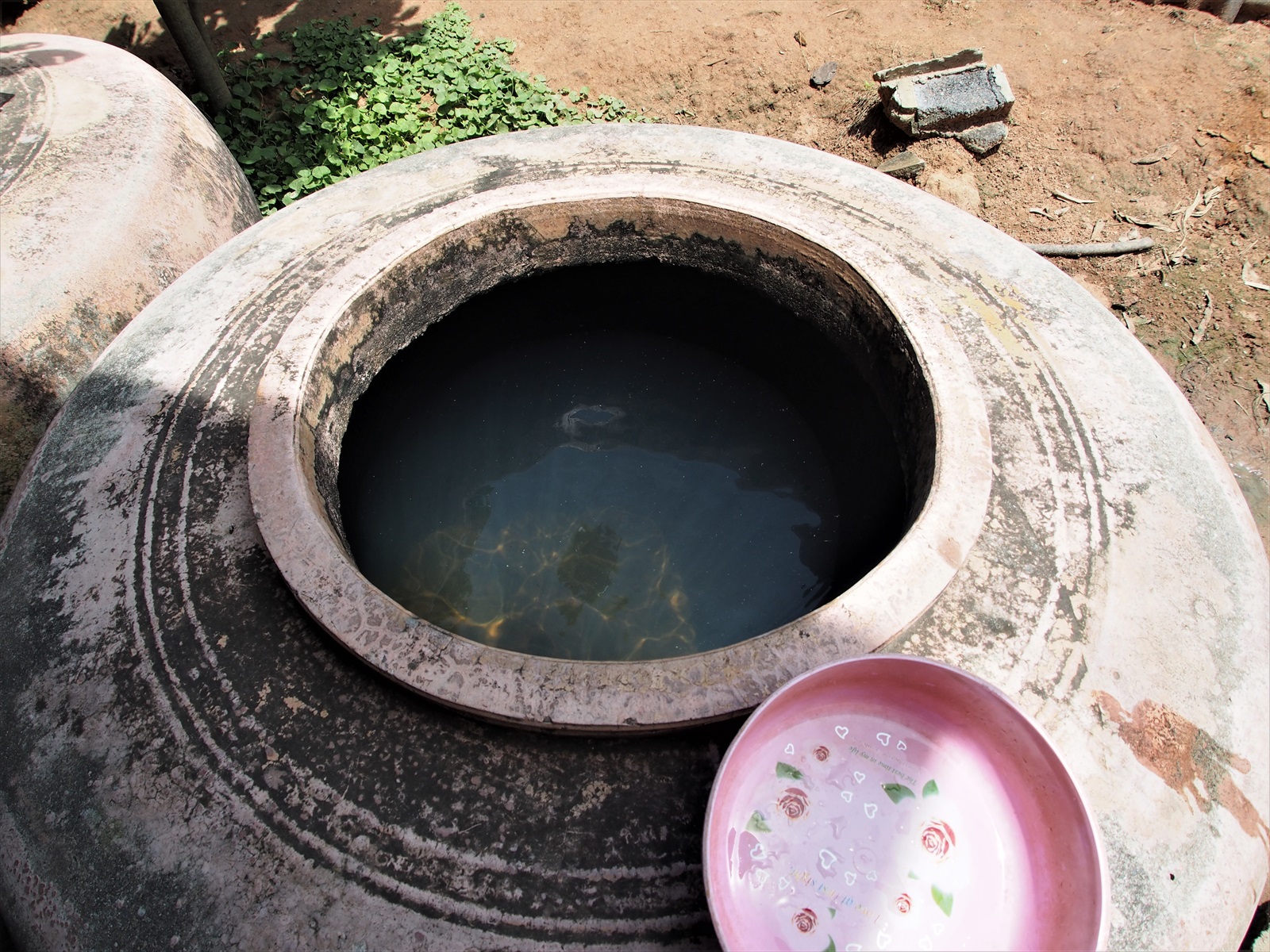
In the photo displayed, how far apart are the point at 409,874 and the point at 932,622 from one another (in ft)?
4.03

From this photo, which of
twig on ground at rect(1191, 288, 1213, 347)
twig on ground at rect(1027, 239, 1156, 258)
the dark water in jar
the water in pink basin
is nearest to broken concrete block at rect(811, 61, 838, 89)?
twig on ground at rect(1027, 239, 1156, 258)

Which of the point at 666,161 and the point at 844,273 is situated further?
the point at 666,161

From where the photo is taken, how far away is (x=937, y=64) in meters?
4.79

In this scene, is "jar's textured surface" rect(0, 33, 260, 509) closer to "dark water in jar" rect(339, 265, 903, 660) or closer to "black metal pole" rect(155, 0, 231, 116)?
"dark water in jar" rect(339, 265, 903, 660)

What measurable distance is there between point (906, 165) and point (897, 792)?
4.13m

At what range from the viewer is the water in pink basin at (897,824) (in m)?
1.27

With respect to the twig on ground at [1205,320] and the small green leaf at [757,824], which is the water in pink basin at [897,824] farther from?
the twig on ground at [1205,320]

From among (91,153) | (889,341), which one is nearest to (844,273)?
(889,341)

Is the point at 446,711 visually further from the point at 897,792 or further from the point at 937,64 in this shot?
the point at 937,64

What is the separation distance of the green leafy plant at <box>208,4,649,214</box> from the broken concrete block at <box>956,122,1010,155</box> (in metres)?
2.12

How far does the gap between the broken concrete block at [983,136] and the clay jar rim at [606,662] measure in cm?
295

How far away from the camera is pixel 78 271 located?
247 cm

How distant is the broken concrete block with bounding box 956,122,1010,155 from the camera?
4.66 meters

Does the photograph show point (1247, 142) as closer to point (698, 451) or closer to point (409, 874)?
point (698, 451)
